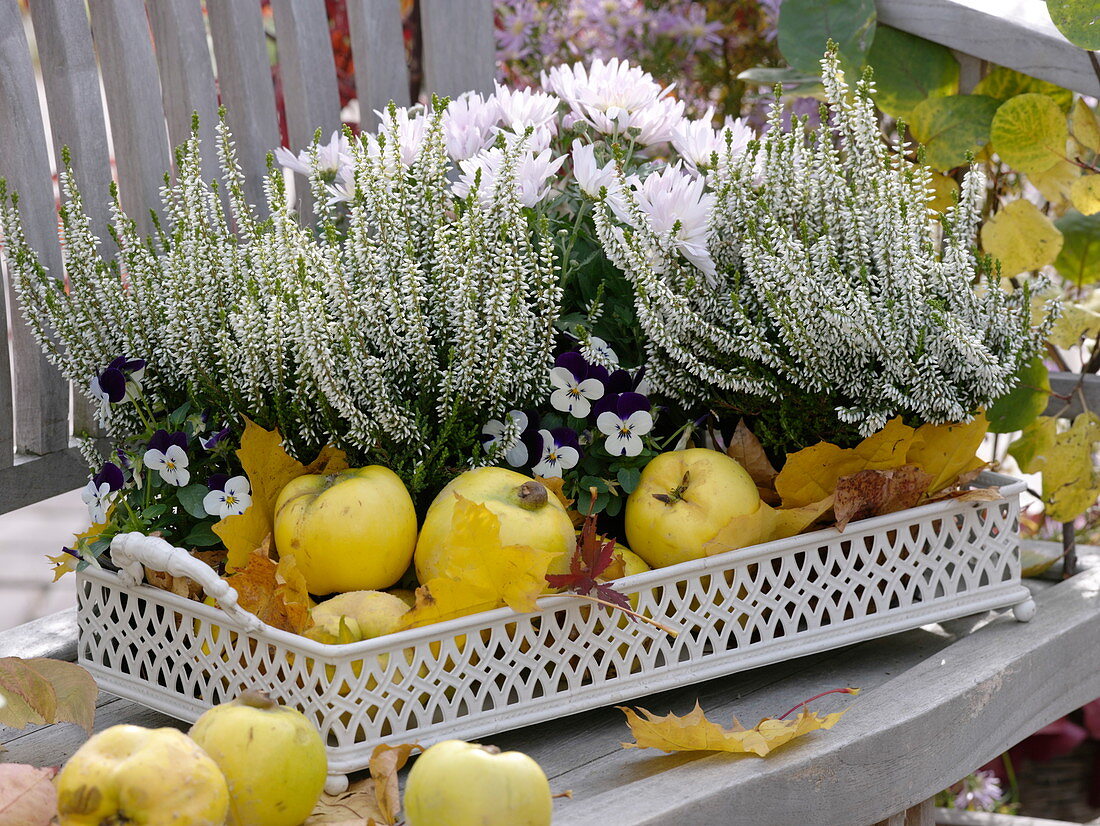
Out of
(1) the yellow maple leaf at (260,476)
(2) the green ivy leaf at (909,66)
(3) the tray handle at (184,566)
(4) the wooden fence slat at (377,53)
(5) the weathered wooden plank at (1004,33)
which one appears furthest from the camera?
(4) the wooden fence slat at (377,53)

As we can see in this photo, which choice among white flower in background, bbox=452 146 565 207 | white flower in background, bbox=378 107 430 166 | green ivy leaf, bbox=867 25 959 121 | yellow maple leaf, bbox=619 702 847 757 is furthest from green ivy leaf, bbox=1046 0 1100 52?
yellow maple leaf, bbox=619 702 847 757

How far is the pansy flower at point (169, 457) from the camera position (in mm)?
1065

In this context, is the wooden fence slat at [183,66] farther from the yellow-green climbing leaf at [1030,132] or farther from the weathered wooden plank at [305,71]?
the yellow-green climbing leaf at [1030,132]

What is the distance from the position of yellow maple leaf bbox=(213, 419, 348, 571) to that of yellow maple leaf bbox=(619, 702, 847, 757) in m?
0.39

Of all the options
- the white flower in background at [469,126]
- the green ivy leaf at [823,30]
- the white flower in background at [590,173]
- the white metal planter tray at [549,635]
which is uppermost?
the green ivy leaf at [823,30]

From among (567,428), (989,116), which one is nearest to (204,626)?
(567,428)

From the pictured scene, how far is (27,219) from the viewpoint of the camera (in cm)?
128

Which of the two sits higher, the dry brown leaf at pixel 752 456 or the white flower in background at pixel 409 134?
the white flower in background at pixel 409 134

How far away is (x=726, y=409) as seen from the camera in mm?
1222

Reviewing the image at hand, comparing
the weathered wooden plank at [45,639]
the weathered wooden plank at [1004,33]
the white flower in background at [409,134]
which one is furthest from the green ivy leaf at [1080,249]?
the weathered wooden plank at [45,639]

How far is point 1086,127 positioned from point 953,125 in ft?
0.53

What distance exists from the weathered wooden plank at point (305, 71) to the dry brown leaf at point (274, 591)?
0.73 metres

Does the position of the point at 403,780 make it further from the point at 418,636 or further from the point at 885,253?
the point at 885,253

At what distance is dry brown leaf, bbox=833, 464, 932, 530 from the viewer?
110 centimetres
